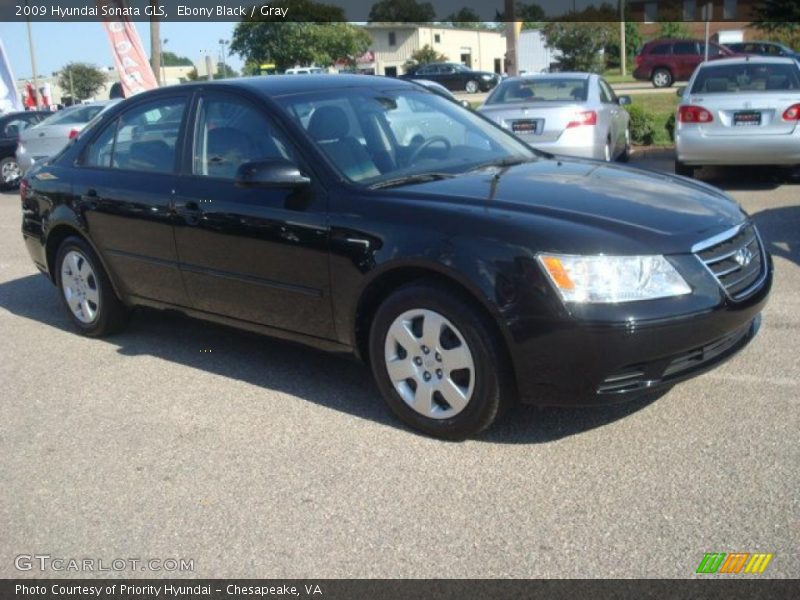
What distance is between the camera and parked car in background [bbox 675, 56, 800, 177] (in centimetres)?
1031

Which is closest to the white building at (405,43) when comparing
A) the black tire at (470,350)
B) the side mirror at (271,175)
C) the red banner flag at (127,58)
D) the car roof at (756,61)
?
the red banner flag at (127,58)

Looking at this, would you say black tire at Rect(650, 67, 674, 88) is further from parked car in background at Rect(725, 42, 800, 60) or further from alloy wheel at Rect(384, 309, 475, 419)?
alloy wheel at Rect(384, 309, 475, 419)

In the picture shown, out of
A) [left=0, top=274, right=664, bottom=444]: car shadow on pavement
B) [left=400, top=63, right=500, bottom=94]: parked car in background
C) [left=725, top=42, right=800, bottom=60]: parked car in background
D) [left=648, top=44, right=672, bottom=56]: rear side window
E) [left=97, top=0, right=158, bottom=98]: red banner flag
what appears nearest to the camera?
[left=0, top=274, right=664, bottom=444]: car shadow on pavement

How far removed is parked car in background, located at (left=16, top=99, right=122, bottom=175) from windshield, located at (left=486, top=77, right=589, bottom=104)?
7.26 metres

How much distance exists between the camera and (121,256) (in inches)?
226

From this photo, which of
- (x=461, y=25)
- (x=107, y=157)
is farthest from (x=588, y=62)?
(x=461, y=25)

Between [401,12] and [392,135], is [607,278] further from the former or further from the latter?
[401,12]

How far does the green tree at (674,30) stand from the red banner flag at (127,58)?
4399 centimetres

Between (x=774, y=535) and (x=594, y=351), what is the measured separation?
951 mm

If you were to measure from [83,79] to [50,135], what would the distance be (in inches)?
2828

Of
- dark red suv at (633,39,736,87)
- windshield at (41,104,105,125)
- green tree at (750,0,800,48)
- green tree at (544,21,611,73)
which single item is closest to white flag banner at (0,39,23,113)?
windshield at (41,104,105,125)

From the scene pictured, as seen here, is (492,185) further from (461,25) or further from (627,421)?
(461,25)

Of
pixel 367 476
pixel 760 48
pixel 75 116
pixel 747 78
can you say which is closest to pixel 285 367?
pixel 367 476

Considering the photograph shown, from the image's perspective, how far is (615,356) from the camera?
371 cm
